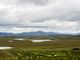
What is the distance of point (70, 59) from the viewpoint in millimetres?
49500

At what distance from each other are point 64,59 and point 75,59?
2.74 meters

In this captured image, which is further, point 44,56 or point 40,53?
point 40,53

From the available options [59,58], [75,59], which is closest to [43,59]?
[59,58]

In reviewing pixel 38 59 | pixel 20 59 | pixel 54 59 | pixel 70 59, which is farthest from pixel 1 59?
pixel 70 59

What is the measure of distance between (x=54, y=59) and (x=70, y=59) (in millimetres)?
4053

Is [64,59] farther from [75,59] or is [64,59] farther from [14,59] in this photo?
[14,59]

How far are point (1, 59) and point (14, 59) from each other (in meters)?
3.21

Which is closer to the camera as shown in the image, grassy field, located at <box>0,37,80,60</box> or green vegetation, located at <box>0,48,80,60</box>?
green vegetation, located at <box>0,48,80,60</box>

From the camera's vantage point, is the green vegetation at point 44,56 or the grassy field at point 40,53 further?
the grassy field at point 40,53

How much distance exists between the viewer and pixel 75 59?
160 ft

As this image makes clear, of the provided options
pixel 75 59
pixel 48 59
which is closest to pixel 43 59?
pixel 48 59

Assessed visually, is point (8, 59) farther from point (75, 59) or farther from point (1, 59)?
point (75, 59)

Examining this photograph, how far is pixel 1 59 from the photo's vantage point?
48.5 meters

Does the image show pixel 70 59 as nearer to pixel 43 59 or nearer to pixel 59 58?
pixel 59 58
